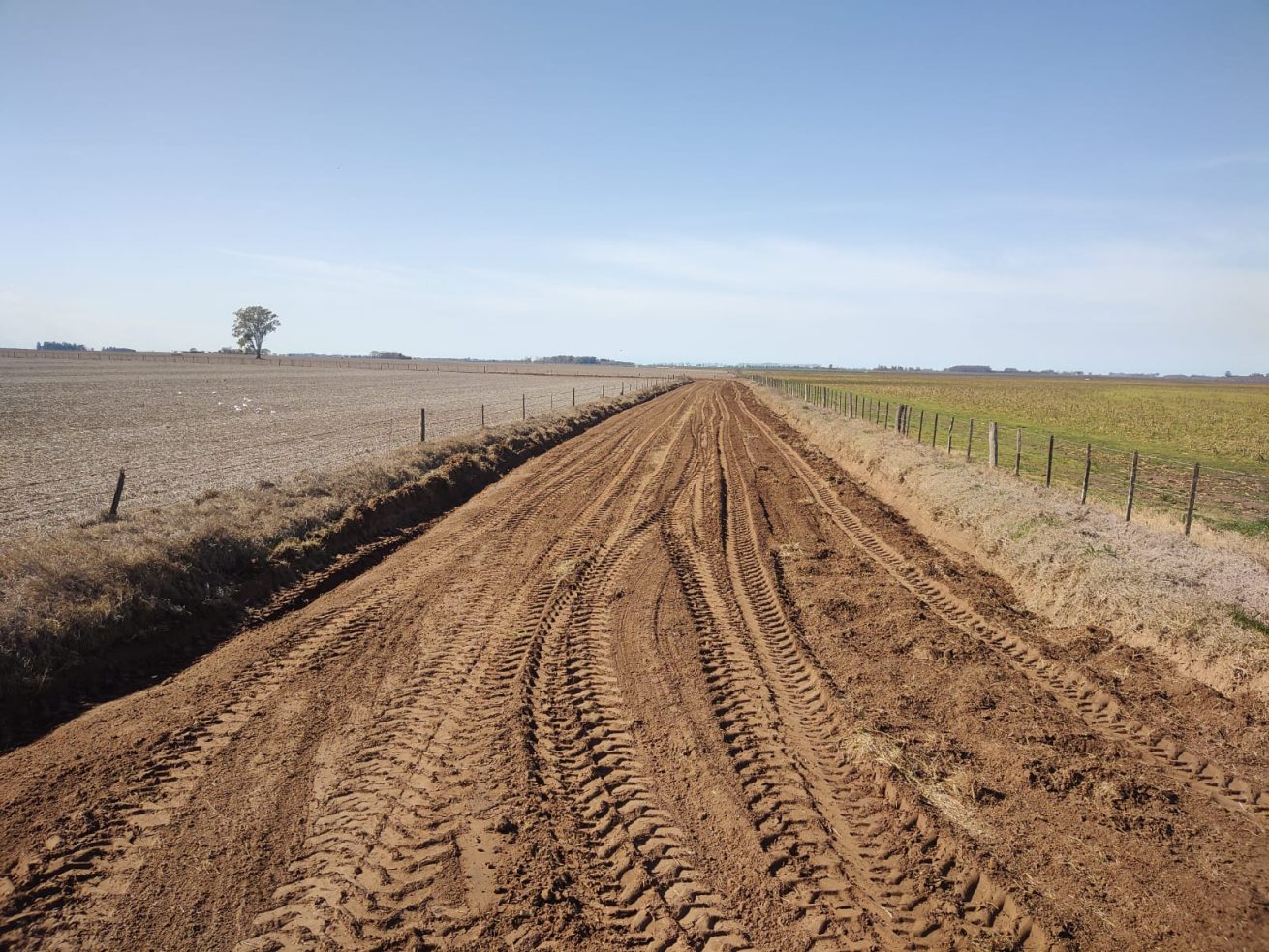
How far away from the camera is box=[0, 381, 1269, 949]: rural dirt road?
3768 millimetres

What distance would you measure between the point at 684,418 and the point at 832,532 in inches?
964

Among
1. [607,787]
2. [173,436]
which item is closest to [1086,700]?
[607,787]

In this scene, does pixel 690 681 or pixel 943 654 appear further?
pixel 943 654

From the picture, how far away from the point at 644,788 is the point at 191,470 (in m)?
17.4

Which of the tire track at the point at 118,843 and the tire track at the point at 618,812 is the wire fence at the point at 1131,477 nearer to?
the tire track at the point at 618,812

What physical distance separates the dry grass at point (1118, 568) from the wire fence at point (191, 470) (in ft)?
46.1

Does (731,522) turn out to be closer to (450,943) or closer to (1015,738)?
(1015,738)

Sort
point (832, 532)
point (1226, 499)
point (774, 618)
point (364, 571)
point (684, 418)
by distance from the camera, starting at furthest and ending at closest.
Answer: point (684, 418) → point (1226, 499) → point (832, 532) → point (364, 571) → point (774, 618)

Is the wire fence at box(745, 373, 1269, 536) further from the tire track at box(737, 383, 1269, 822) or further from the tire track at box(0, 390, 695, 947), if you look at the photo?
the tire track at box(0, 390, 695, 947)

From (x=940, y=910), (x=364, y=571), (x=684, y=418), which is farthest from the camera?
(x=684, y=418)

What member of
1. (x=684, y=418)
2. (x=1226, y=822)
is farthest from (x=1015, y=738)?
(x=684, y=418)

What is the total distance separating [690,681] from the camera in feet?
21.7

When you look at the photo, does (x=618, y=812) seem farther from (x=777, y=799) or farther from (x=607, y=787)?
(x=777, y=799)

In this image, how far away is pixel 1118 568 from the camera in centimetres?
895
